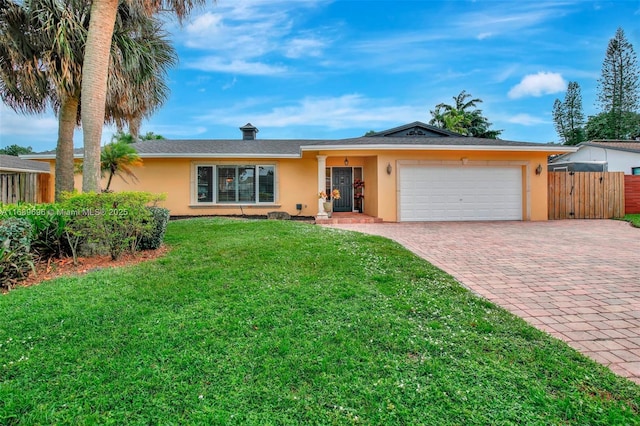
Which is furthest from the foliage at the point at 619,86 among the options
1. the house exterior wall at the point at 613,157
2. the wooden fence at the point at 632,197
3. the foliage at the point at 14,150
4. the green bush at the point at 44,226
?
the foliage at the point at 14,150

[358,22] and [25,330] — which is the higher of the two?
[358,22]

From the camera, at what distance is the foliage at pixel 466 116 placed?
3200 cm

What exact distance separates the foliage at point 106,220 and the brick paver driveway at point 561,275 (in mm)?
5395

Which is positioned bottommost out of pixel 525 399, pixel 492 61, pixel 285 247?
pixel 525 399

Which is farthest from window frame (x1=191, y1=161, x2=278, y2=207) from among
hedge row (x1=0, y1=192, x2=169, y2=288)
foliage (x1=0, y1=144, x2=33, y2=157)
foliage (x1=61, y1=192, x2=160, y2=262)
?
foliage (x1=0, y1=144, x2=33, y2=157)

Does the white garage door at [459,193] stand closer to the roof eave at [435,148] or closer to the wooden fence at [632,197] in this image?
the roof eave at [435,148]

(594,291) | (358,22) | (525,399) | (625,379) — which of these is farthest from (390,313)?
(358,22)

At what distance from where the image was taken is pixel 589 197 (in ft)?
43.6

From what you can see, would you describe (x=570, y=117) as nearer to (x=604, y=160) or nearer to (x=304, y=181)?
(x=604, y=160)

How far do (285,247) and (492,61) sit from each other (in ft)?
50.8

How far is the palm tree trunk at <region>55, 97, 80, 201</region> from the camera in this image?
847cm

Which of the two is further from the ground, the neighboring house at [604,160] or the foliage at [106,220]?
the neighboring house at [604,160]

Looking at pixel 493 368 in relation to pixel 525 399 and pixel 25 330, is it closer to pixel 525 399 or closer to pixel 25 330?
pixel 525 399

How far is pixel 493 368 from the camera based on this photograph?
100 inches
